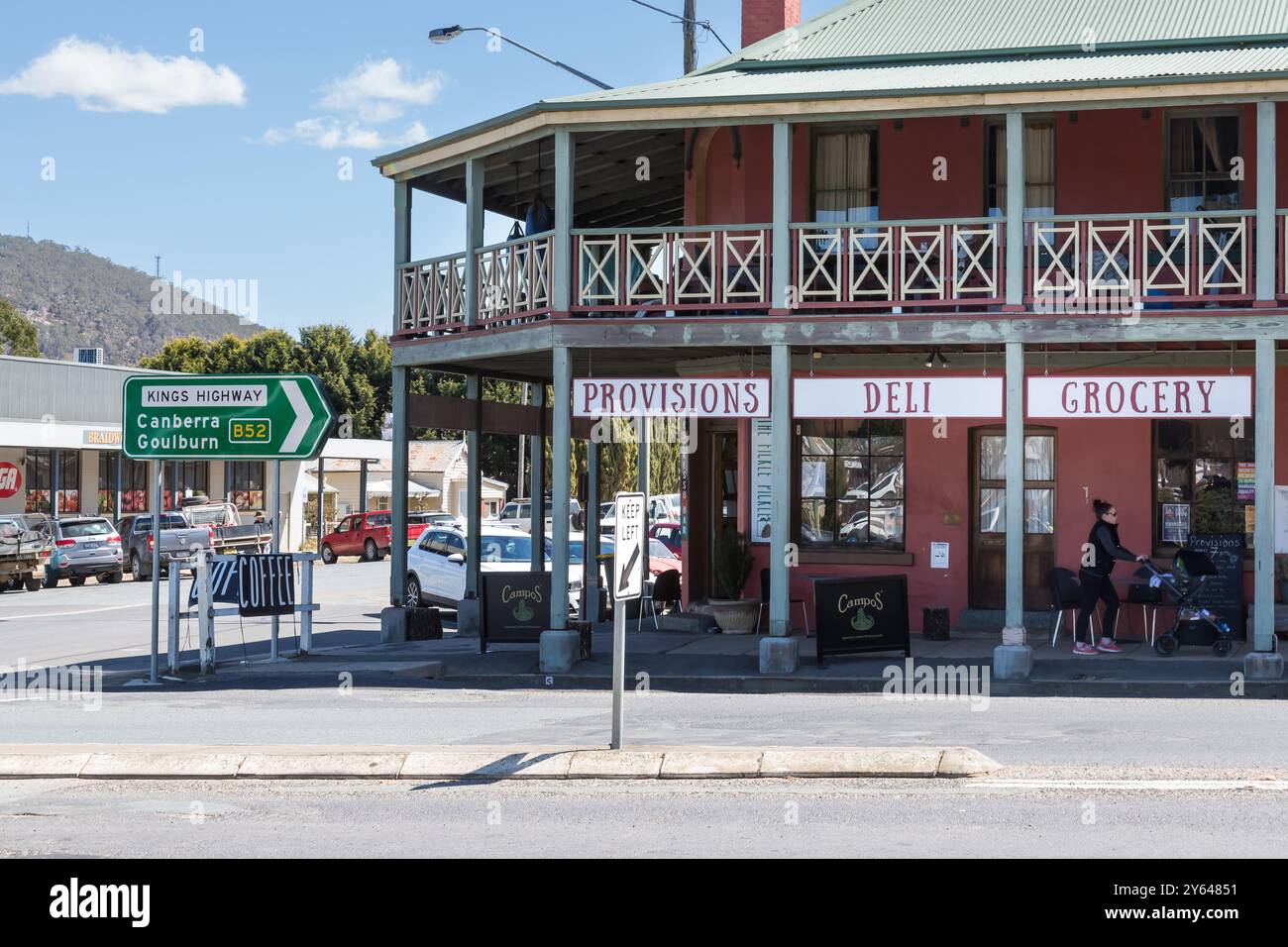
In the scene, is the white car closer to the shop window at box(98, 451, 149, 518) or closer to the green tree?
the shop window at box(98, 451, 149, 518)

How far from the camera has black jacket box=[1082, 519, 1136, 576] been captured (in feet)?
52.0

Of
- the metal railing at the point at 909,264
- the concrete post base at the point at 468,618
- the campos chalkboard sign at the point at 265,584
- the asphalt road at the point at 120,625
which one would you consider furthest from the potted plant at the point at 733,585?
the campos chalkboard sign at the point at 265,584

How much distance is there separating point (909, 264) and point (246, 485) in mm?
36852

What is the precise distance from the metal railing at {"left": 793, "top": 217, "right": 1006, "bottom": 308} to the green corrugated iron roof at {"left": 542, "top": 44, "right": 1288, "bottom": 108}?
1.41m

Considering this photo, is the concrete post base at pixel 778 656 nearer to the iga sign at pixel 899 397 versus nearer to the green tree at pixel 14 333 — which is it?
the iga sign at pixel 899 397

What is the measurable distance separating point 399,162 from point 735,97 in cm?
503

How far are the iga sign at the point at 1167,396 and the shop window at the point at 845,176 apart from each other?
507cm

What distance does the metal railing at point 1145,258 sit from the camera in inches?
594

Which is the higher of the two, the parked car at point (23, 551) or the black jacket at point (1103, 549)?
the black jacket at point (1103, 549)

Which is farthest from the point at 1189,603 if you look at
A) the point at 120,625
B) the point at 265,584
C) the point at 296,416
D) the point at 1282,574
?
the point at 120,625

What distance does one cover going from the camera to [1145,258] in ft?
50.2

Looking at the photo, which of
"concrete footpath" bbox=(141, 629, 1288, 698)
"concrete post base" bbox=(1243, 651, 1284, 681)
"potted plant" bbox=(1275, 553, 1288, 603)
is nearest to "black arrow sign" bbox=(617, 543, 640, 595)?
"concrete footpath" bbox=(141, 629, 1288, 698)

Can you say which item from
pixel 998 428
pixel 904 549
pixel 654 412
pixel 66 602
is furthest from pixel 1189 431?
pixel 66 602

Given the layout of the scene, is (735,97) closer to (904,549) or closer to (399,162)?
(399,162)
